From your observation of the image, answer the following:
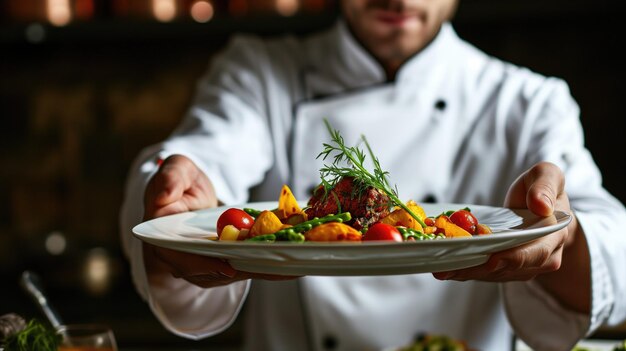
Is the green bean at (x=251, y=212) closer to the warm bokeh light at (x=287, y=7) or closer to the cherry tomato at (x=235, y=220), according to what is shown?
the cherry tomato at (x=235, y=220)

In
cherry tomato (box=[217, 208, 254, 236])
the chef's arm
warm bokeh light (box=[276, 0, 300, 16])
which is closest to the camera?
cherry tomato (box=[217, 208, 254, 236])

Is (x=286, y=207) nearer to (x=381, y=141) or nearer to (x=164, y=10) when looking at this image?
(x=381, y=141)

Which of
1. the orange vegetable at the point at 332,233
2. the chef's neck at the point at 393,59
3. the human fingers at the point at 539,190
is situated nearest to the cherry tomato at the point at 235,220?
the orange vegetable at the point at 332,233

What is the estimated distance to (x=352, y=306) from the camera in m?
1.74

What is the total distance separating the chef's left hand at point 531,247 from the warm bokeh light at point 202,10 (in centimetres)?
201

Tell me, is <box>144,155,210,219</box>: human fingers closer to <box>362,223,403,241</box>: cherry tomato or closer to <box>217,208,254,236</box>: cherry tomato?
<box>217,208,254,236</box>: cherry tomato

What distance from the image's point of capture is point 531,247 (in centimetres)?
98

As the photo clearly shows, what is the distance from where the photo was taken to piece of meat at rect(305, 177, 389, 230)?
100 cm

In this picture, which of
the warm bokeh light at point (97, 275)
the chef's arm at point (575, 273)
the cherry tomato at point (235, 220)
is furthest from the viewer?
the warm bokeh light at point (97, 275)

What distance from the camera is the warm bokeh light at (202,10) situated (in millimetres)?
2885

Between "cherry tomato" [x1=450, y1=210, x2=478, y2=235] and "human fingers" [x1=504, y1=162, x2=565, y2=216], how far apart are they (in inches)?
2.8

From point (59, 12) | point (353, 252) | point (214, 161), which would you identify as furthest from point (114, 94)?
point (353, 252)

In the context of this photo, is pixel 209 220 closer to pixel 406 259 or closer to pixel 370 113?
pixel 406 259

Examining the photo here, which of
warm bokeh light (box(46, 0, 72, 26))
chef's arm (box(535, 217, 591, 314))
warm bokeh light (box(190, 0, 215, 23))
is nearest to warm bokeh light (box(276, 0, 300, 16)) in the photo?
warm bokeh light (box(190, 0, 215, 23))
